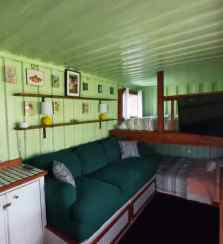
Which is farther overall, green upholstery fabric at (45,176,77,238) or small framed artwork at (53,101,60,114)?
small framed artwork at (53,101,60,114)

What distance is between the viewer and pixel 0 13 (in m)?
1.26

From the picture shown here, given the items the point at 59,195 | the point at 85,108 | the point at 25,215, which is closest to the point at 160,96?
the point at 85,108

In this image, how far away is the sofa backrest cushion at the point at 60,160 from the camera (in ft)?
7.00

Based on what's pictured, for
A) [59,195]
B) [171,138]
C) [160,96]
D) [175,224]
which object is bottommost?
[175,224]

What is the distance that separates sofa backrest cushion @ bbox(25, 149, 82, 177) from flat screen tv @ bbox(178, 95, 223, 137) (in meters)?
1.94

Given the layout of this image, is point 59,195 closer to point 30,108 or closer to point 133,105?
point 30,108

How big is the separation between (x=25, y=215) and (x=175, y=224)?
1.93m

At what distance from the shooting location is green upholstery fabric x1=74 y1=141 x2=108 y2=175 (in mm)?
2607

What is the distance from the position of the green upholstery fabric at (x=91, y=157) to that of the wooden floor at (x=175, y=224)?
100 cm

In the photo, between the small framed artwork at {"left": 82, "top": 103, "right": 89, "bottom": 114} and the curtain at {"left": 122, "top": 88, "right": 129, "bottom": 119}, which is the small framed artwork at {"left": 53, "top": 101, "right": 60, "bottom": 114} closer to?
the small framed artwork at {"left": 82, "top": 103, "right": 89, "bottom": 114}

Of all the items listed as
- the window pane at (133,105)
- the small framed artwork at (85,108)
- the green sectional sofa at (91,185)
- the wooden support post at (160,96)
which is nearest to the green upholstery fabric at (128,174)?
the green sectional sofa at (91,185)

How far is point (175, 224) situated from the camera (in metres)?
2.31

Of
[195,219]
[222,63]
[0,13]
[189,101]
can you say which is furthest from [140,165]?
[0,13]

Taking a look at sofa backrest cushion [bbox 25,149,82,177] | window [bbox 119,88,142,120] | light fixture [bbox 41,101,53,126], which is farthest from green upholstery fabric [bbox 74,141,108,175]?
window [bbox 119,88,142,120]
